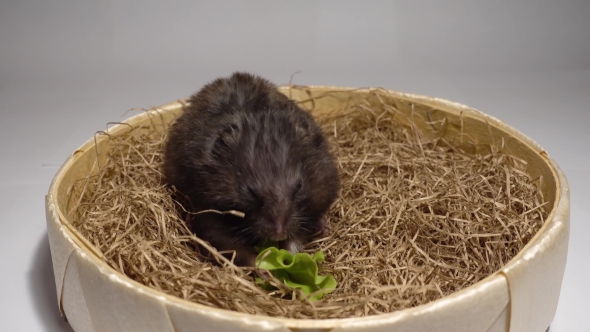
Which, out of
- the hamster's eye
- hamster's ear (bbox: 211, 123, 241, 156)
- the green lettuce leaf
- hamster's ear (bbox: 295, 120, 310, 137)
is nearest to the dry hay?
the green lettuce leaf

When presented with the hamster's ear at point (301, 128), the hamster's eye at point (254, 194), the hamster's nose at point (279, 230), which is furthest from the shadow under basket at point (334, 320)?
the hamster's ear at point (301, 128)

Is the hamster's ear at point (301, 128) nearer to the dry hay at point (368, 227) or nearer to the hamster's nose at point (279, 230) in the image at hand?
the hamster's nose at point (279, 230)

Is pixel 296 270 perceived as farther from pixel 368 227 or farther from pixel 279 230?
pixel 368 227

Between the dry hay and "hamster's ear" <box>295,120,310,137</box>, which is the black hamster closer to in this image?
"hamster's ear" <box>295,120,310,137</box>

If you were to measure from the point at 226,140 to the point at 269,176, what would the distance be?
0.37 metres

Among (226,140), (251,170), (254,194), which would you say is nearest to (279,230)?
(254,194)

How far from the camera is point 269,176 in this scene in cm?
308

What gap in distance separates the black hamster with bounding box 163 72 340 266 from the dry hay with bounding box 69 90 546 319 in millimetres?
171

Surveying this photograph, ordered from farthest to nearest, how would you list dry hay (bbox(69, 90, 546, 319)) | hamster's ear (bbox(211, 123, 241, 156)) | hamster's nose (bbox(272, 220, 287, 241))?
hamster's ear (bbox(211, 123, 241, 156)) → hamster's nose (bbox(272, 220, 287, 241)) → dry hay (bbox(69, 90, 546, 319))

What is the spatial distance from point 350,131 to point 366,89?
415 mm

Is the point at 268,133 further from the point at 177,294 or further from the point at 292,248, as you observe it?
the point at 177,294

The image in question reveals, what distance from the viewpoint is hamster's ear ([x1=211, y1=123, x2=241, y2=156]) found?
10.7ft

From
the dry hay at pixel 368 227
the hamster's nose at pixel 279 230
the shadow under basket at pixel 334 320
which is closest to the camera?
the shadow under basket at pixel 334 320

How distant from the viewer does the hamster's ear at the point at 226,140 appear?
10.7 feet
